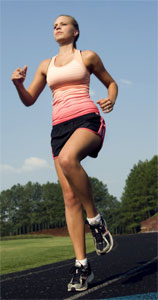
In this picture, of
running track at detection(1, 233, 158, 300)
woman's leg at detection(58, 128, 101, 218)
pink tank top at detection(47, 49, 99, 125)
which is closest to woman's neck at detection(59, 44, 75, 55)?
pink tank top at detection(47, 49, 99, 125)

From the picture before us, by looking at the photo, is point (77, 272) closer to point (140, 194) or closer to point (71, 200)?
point (71, 200)

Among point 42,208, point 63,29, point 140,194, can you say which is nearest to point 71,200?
point 63,29

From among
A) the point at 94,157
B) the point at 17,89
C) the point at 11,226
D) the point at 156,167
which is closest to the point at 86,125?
the point at 94,157

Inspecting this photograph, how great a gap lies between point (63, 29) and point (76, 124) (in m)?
1.06

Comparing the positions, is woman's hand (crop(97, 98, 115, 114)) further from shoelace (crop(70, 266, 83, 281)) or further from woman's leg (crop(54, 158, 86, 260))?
shoelace (crop(70, 266, 83, 281))

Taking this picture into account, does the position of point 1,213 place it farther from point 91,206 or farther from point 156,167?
point 91,206

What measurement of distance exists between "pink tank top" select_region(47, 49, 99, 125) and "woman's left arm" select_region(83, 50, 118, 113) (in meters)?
0.11

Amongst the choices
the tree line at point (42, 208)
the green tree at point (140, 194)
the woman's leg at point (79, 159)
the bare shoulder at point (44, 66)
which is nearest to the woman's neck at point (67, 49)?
the bare shoulder at point (44, 66)

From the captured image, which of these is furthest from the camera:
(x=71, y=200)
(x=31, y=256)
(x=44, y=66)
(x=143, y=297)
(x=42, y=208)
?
(x=42, y=208)

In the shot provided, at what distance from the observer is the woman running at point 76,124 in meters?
3.26

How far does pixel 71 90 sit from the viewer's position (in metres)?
3.63

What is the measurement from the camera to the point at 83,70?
3609 mm

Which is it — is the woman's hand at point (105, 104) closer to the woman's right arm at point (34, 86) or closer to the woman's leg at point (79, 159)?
the woman's leg at point (79, 159)

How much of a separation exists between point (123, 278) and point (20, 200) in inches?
3663
